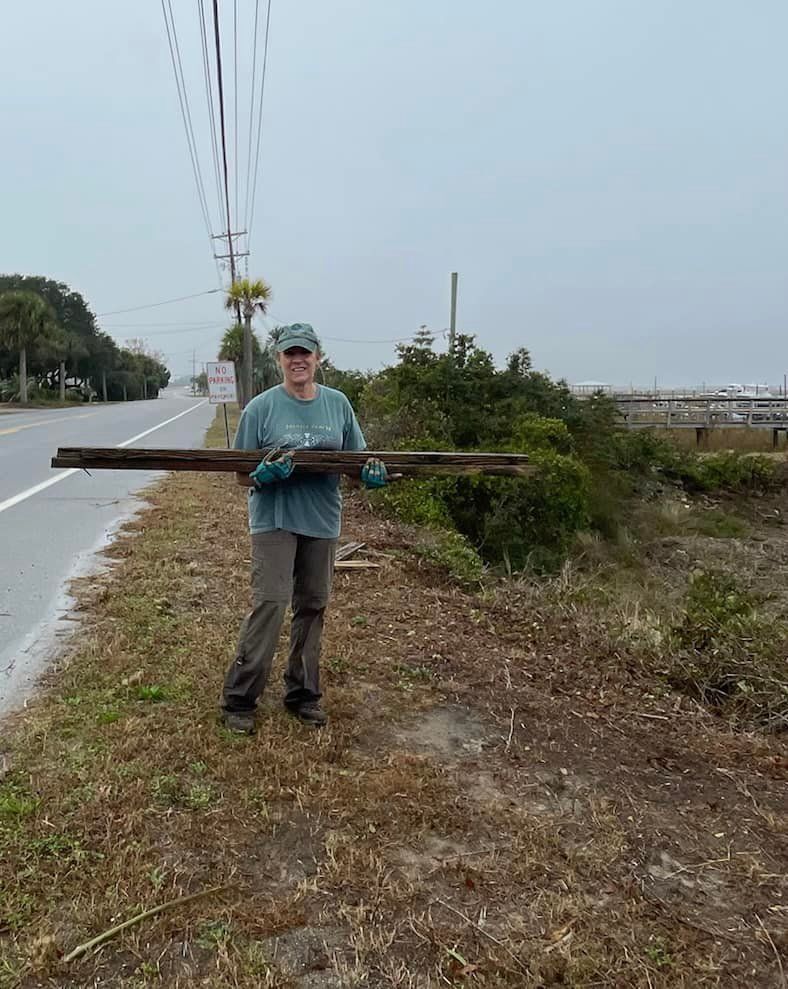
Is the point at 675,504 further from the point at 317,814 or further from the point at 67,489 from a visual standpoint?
the point at 317,814

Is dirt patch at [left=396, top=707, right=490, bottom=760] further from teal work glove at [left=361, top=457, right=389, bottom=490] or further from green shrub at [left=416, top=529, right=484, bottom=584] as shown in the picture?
green shrub at [left=416, top=529, right=484, bottom=584]

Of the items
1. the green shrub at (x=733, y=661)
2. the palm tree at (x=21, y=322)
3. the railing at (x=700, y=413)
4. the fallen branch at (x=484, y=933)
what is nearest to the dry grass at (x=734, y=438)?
the railing at (x=700, y=413)

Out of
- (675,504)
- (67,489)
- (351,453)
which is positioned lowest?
(675,504)

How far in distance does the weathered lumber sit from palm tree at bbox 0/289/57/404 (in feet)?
168

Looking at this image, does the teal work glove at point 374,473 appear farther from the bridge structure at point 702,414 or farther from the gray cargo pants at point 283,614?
the bridge structure at point 702,414

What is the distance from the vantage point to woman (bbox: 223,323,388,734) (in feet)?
11.7

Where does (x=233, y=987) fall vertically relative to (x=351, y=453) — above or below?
below

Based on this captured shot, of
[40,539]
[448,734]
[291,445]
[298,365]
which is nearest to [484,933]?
[448,734]

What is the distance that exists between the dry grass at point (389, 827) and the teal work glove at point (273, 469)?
1.18 meters

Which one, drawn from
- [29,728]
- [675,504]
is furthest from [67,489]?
[675,504]

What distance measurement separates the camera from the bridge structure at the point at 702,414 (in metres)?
35.4

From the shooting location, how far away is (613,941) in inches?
96.0

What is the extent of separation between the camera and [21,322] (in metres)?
51.3

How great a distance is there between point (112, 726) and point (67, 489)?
27.6 ft
